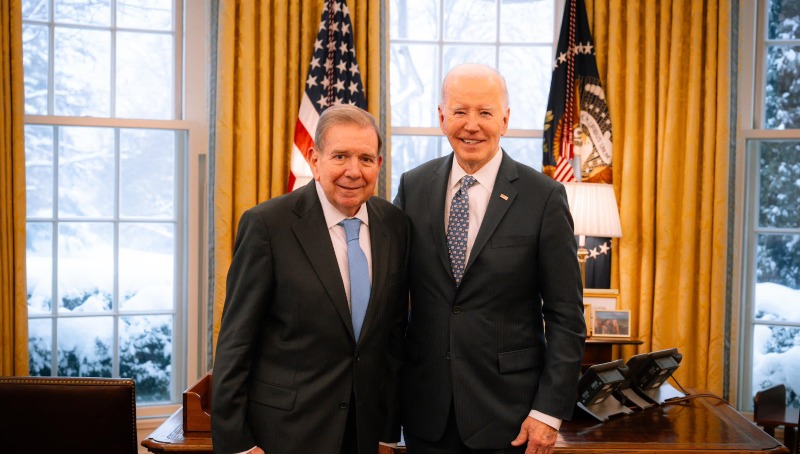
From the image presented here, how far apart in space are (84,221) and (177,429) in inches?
83.2

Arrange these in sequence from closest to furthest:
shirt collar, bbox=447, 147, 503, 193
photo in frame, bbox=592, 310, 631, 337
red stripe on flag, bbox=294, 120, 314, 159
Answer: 1. shirt collar, bbox=447, 147, 503, 193
2. photo in frame, bbox=592, 310, 631, 337
3. red stripe on flag, bbox=294, 120, 314, 159

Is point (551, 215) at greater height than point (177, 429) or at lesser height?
greater

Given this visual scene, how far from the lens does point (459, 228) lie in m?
1.89

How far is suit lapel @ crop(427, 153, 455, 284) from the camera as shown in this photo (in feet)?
6.13

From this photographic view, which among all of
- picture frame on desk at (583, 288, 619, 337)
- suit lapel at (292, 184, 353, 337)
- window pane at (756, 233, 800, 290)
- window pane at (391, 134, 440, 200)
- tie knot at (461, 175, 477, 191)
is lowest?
picture frame on desk at (583, 288, 619, 337)

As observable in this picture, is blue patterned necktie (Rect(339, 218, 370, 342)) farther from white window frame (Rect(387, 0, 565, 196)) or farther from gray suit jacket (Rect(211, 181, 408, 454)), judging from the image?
white window frame (Rect(387, 0, 565, 196))

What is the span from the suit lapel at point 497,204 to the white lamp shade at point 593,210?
5.59ft

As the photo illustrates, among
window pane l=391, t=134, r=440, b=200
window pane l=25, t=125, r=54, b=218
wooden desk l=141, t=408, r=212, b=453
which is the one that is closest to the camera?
wooden desk l=141, t=408, r=212, b=453

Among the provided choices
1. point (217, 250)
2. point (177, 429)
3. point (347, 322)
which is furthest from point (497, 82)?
point (217, 250)

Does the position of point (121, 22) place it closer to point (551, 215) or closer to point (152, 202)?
point (152, 202)

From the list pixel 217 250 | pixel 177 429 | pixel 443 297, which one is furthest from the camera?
→ pixel 217 250

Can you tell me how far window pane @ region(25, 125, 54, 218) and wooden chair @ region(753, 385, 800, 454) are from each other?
11.9 feet

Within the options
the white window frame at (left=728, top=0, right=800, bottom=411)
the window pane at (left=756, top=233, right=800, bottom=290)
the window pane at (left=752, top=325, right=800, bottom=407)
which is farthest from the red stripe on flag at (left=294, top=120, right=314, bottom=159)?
the window pane at (left=752, top=325, right=800, bottom=407)

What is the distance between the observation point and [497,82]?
1906 mm
